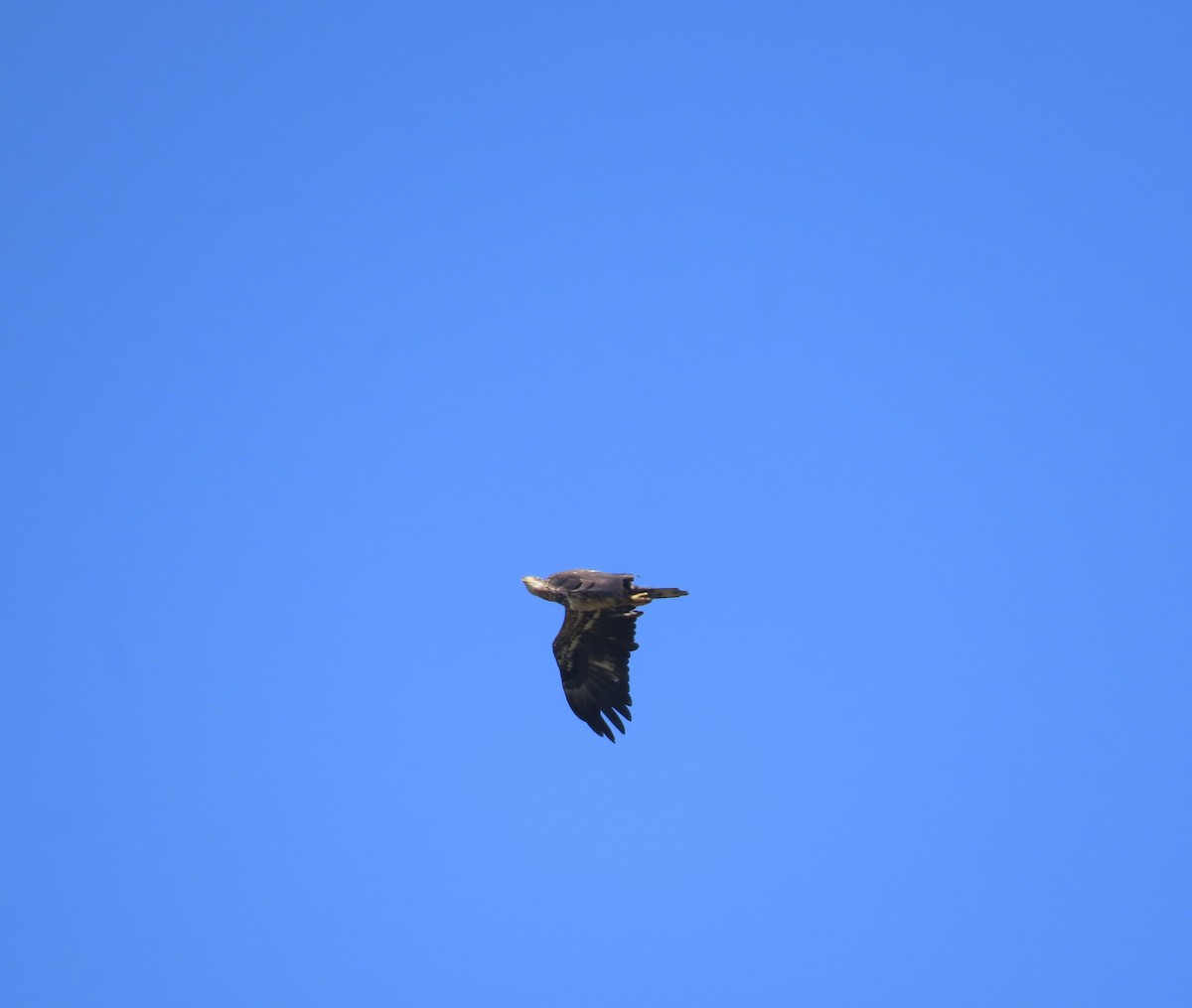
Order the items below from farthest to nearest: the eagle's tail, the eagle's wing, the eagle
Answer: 1. the eagle's wing
2. the eagle
3. the eagle's tail

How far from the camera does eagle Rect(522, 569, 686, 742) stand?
2722cm

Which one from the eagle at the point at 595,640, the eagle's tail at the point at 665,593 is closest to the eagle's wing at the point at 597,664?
the eagle at the point at 595,640

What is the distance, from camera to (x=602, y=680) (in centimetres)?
2844

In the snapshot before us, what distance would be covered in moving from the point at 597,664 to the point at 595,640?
498 mm

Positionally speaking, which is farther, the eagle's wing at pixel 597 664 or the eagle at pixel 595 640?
the eagle's wing at pixel 597 664

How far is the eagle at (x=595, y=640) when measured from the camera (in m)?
27.2

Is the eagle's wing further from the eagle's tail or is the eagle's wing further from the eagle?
the eagle's tail

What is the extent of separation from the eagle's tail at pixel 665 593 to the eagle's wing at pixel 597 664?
3.55 ft

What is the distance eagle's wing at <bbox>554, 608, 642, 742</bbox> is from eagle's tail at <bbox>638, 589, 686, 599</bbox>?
42.6 inches

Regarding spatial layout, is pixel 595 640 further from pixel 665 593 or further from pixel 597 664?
pixel 665 593

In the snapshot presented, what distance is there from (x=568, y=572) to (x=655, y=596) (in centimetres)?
177

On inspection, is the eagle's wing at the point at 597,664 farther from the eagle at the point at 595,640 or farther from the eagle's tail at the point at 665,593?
the eagle's tail at the point at 665,593

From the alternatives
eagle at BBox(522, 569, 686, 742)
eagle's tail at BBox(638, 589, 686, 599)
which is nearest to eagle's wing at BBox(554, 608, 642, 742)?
eagle at BBox(522, 569, 686, 742)

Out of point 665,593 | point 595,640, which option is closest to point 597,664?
point 595,640
